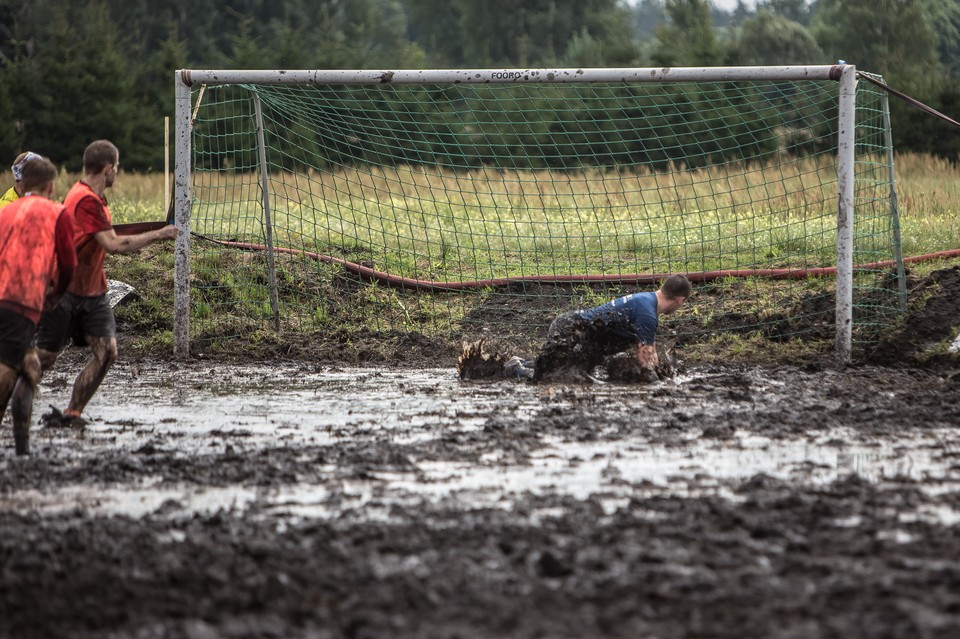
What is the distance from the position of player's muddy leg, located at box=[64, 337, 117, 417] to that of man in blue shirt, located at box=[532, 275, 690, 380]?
3.31 m

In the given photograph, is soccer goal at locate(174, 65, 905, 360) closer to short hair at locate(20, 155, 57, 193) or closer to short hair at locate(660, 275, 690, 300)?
short hair at locate(660, 275, 690, 300)

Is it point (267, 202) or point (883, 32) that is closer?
point (267, 202)

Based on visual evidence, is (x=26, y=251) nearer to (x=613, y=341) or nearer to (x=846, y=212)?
(x=613, y=341)

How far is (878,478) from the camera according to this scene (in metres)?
5.52

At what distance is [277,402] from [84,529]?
3.59 metres

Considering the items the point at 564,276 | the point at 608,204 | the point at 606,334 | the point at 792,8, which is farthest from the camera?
the point at 792,8

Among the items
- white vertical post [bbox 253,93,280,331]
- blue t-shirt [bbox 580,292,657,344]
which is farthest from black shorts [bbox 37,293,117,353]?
white vertical post [bbox 253,93,280,331]

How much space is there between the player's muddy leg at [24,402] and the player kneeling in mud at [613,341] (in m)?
3.77

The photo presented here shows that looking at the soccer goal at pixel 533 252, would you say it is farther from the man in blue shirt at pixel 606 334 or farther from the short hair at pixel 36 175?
Result: the short hair at pixel 36 175

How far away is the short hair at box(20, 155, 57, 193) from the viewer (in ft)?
21.5

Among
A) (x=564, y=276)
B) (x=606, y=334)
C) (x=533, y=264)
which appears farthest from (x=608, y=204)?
(x=606, y=334)

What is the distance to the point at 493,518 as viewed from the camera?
4871 mm

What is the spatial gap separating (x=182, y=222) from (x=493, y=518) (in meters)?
6.84

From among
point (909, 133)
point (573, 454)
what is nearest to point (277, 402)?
point (573, 454)
